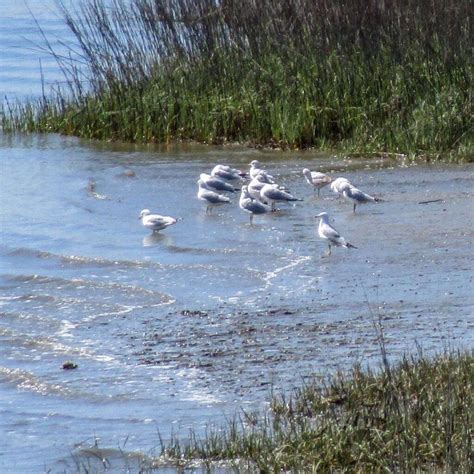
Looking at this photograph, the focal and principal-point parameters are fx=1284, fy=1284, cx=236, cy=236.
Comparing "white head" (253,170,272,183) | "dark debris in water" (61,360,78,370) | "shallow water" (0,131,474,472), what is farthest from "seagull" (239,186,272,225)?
"dark debris in water" (61,360,78,370)

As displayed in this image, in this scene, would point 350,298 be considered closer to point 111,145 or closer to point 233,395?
point 233,395

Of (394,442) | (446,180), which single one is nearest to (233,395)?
(394,442)

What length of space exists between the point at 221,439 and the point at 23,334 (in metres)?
3.19

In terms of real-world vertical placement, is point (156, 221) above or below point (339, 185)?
below

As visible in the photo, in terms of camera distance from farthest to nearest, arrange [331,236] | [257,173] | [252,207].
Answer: [257,173]
[252,207]
[331,236]

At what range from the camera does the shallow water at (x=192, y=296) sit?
6.94m

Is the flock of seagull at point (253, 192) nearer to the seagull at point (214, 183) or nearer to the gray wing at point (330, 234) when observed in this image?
the seagull at point (214, 183)

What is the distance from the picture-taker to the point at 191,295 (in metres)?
9.41

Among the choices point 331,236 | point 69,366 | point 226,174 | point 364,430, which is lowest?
point 69,366

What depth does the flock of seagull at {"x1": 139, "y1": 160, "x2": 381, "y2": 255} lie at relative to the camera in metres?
11.9

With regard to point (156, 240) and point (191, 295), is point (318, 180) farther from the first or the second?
point (191, 295)

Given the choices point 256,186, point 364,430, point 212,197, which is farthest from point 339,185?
point 364,430

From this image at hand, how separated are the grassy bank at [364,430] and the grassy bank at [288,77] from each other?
825 centimetres

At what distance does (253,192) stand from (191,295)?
11.2 feet
